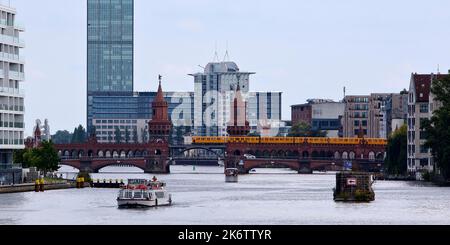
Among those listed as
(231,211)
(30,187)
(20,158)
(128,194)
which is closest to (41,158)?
(20,158)

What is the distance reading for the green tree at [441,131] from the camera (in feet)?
562

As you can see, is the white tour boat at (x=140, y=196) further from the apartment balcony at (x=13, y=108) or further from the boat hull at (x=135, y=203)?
the apartment balcony at (x=13, y=108)

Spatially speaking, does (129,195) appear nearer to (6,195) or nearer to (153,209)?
(153,209)

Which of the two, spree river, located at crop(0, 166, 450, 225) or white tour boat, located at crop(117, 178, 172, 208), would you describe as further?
white tour boat, located at crop(117, 178, 172, 208)

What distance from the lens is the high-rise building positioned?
143 m

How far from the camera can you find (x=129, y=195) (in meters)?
108

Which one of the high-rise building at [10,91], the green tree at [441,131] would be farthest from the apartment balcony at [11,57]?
the green tree at [441,131]

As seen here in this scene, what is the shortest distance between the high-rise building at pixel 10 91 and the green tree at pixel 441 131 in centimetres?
5591

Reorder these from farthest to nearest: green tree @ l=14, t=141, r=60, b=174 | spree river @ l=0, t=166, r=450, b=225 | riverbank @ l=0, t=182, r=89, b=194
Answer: green tree @ l=14, t=141, r=60, b=174
riverbank @ l=0, t=182, r=89, b=194
spree river @ l=0, t=166, r=450, b=225

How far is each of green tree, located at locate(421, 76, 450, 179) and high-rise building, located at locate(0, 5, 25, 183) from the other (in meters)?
55.9

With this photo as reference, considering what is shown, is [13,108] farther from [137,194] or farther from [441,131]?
[441,131]

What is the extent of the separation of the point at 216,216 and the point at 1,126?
55.3m

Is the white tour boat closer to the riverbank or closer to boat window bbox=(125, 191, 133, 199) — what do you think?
boat window bbox=(125, 191, 133, 199)

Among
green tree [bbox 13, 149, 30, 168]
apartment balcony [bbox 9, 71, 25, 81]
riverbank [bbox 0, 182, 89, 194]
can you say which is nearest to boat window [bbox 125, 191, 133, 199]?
riverbank [bbox 0, 182, 89, 194]
